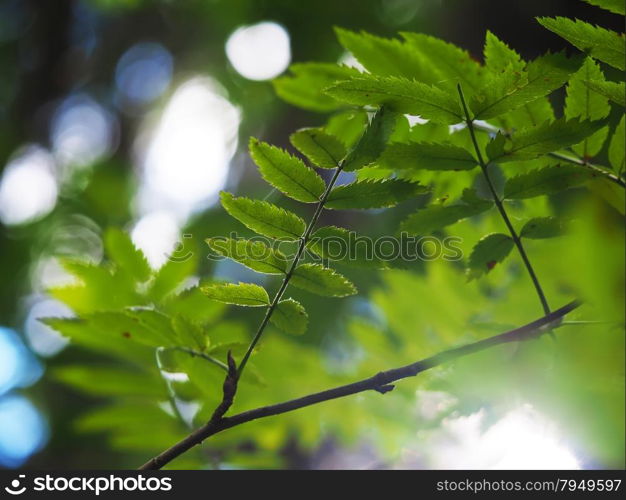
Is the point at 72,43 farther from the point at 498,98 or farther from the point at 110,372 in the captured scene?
the point at 498,98

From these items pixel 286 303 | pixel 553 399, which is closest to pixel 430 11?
pixel 553 399

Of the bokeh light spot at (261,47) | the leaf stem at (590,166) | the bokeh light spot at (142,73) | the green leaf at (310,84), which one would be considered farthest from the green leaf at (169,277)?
the bokeh light spot at (142,73)

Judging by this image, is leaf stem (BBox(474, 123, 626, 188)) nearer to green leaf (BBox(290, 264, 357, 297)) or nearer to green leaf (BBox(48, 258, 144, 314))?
green leaf (BBox(290, 264, 357, 297))

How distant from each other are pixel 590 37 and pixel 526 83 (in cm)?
8

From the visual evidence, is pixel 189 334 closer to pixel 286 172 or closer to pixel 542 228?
pixel 286 172

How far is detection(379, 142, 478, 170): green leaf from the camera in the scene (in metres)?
0.72

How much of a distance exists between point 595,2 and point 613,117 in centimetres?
19

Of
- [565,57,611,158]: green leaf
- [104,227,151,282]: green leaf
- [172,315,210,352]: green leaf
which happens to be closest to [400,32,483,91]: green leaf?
[565,57,611,158]: green leaf

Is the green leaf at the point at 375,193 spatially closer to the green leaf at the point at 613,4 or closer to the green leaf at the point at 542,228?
the green leaf at the point at 542,228

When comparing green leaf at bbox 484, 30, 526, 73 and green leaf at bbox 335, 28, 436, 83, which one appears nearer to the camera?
green leaf at bbox 484, 30, 526, 73

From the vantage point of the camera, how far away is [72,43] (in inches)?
153

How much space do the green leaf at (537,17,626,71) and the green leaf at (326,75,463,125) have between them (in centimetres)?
13

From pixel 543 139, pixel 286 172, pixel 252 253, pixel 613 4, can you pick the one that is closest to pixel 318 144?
pixel 286 172

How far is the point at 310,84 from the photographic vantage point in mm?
959
